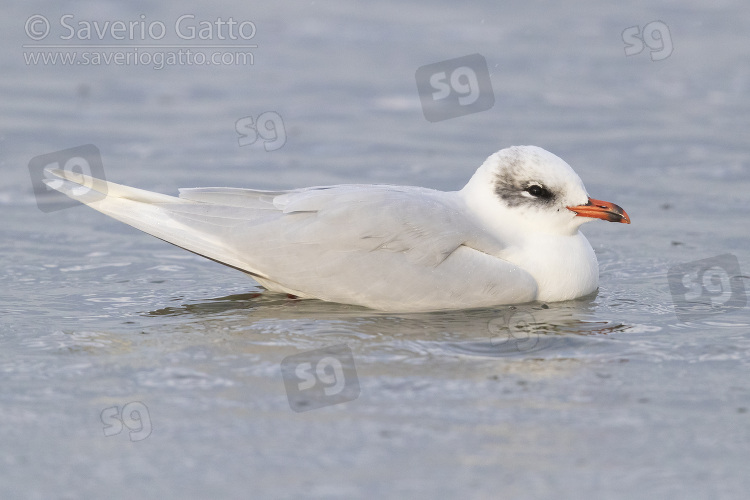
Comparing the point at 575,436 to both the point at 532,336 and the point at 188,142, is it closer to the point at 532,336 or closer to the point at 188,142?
the point at 532,336

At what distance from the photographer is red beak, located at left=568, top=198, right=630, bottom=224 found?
702cm

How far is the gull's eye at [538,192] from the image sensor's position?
705cm

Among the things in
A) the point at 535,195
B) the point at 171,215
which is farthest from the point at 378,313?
the point at 171,215

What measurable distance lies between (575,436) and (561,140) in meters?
5.41

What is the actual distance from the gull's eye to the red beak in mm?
159

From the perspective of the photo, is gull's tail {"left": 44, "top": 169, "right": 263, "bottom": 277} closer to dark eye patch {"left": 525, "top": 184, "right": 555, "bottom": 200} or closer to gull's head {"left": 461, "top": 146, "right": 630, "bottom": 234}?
gull's head {"left": 461, "top": 146, "right": 630, "bottom": 234}

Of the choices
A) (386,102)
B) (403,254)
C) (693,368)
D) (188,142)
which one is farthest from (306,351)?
(386,102)

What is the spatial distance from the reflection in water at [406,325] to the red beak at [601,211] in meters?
0.52

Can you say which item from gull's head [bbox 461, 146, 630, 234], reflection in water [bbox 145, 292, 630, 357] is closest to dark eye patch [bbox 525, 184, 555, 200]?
gull's head [bbox 461, 146, 630, 234]

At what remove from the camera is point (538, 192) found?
7.07 m

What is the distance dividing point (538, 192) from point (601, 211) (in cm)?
40

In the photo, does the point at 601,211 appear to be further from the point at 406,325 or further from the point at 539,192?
the point at 406,325

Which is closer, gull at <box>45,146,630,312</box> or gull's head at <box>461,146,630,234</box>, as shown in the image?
gull at <box>45,146,630,312</box>

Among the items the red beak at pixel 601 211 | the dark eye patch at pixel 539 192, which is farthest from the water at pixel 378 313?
the dark eye patch at pixel 539 192
